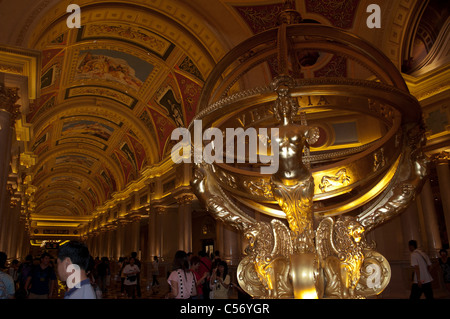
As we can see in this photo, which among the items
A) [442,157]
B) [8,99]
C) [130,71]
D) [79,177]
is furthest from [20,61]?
[79,177]

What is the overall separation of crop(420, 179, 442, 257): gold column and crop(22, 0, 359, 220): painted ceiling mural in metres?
3.49

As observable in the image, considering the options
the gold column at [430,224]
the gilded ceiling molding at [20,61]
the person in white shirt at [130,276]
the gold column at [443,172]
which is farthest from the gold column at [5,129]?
the gold column at [443,172]

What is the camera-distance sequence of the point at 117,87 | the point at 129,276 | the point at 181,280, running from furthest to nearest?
the point at 117,87, the point at 129,276, the point at 181,280

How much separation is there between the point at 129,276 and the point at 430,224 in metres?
6.79

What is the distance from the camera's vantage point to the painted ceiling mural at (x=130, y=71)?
28.7 ft

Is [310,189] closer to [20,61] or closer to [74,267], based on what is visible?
[74,267]

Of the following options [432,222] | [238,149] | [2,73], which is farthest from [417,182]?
[2,73]

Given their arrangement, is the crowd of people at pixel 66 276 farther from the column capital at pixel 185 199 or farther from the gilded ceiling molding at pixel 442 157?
the gilded ceiling molding at pixel 442 157

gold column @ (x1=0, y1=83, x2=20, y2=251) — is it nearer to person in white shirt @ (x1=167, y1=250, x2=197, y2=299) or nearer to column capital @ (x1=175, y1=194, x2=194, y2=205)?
person in white shirt @ (x1=167, y1=250, x2=197, y2=299)

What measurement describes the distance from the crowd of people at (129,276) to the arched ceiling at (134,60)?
159 inches

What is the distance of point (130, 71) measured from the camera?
13.0m

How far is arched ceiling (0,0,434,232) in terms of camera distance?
8305 millimetres
